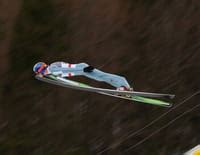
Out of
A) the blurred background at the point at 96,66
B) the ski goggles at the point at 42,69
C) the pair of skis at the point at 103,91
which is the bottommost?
the pair of skis at the point at 103,91

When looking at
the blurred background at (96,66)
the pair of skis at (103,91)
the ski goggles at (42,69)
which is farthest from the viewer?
the blurred background at (96,66)

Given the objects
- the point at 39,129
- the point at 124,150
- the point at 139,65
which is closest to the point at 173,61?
the point at 139,65

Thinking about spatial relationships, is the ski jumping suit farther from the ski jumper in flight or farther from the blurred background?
the blurred background

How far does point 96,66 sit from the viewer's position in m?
8.81

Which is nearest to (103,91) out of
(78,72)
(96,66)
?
(78,72)

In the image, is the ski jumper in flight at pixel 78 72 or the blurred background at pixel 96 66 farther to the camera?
the blurred background at pixel 96 66

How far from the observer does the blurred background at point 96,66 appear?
865 centimetres

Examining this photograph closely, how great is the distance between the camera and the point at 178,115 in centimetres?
919

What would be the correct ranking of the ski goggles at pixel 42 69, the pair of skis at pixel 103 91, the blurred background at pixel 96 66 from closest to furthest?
the pair of skis at pixel 103 91 < the ski goggles at pixel 42 69 < the blurred background at pixel 96 66

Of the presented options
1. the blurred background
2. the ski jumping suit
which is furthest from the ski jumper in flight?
the blurred background

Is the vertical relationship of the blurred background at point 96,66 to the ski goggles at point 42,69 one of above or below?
above

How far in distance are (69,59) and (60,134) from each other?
0.86 metres

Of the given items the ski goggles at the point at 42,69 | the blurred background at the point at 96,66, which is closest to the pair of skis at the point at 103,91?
the ski goggles at the point at 42,69

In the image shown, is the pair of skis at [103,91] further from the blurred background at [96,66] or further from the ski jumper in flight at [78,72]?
the blurred background at [96,66]
